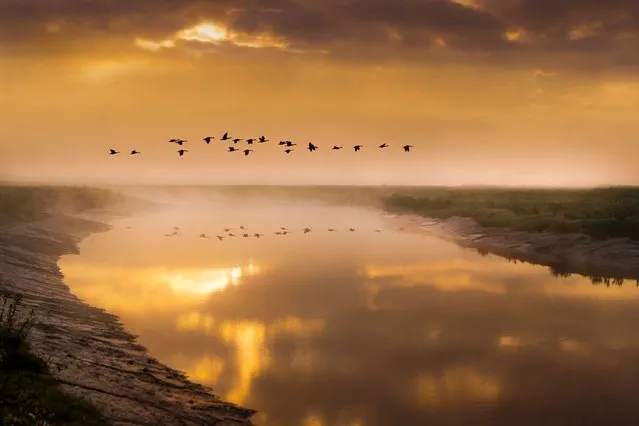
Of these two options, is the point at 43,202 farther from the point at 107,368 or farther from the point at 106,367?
the point at 107,368

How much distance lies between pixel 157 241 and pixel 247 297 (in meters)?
40.9

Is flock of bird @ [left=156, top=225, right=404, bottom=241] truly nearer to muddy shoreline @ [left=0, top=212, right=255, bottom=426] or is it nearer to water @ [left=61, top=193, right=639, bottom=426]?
water @ [left=61, top=193, right=639, bottom=426]

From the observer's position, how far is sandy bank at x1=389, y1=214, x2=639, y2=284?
52500 mm

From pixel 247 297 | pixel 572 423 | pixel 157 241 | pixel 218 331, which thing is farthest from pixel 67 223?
pixel 572 423

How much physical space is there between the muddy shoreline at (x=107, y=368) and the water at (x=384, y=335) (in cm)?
120

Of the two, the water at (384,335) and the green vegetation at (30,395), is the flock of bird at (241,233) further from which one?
the green vegetation at (30,395)

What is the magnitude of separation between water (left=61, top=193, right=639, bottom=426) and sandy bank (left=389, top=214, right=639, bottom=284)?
389cm

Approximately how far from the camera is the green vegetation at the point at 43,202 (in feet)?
230

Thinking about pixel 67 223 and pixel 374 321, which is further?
pixel 67 223

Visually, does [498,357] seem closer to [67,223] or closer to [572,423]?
[572,423]

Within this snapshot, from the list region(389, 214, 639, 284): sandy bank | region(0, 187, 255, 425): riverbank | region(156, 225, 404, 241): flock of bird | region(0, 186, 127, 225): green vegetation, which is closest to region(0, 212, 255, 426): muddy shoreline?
region(0, 187, 255, 425): riverbank

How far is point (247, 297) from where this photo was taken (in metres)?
40.0

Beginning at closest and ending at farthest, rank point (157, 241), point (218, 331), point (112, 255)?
1. point (218, 331)
2. point (112, 255)
3. point (157, 241)

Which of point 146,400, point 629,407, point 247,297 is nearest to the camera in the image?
point 146,400
